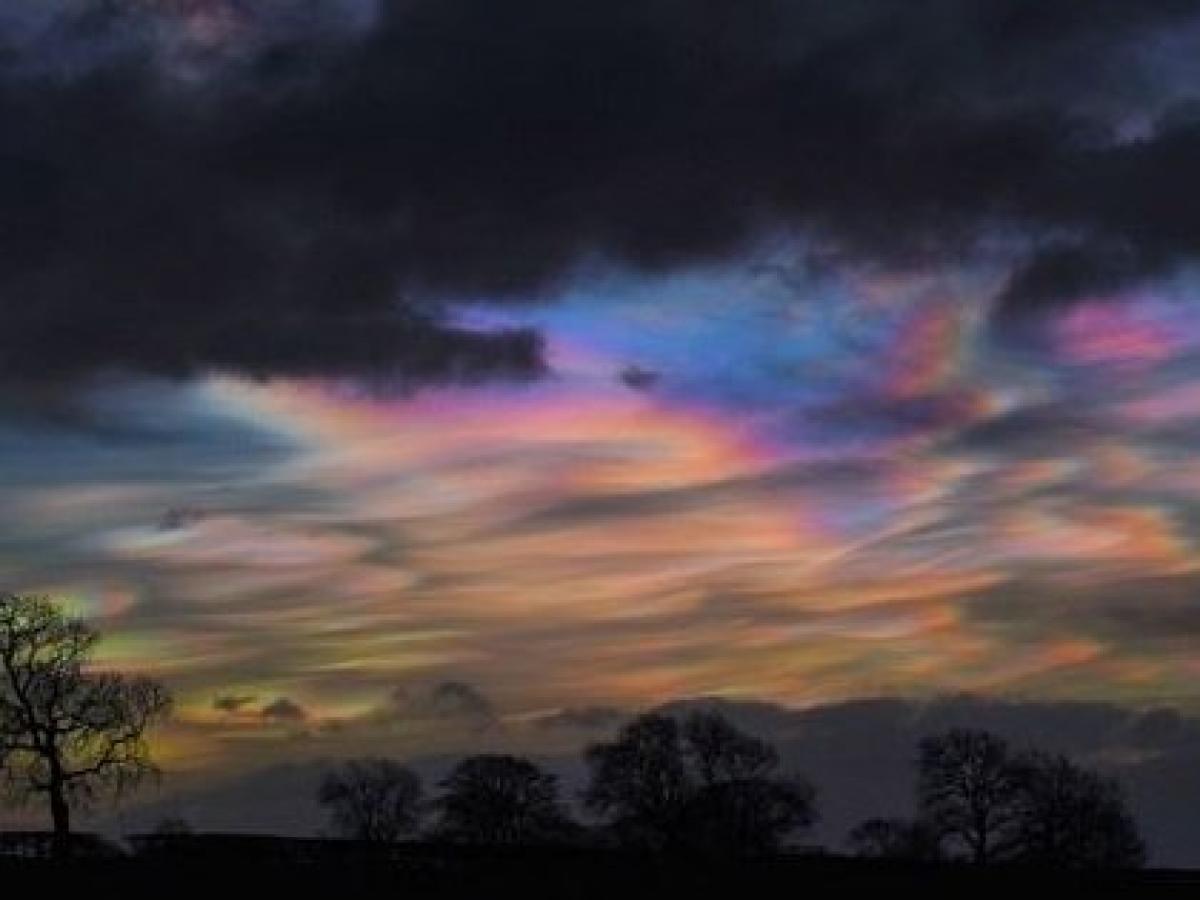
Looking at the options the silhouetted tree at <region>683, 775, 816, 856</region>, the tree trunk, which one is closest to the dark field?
the tree trunk

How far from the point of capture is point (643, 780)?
126 metres

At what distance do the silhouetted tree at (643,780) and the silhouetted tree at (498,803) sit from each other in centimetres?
359

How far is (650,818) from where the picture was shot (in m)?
121

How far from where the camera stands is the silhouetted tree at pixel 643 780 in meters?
121

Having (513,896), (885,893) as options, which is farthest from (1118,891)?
(513,896)

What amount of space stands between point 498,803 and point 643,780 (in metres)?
10.9

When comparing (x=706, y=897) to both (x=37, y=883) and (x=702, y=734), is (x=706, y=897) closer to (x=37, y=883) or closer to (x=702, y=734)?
(x=37, y=883)

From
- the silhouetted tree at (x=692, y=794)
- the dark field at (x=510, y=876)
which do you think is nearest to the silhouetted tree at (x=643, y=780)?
the silhouetted tree at (x=692, y=794)

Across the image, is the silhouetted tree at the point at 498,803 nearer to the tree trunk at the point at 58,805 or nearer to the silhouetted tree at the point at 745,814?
the silhouetted tree at the point at 745,814

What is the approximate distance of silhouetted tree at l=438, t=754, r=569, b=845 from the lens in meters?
127

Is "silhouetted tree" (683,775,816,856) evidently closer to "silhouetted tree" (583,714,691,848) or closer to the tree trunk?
"silhouetted tree" (583,714,691,848)

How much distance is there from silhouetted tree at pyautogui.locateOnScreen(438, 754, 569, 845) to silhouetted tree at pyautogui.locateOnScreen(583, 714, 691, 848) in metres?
3.59

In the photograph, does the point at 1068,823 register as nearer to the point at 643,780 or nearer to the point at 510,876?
the point at 643,780

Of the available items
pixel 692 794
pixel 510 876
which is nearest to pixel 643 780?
pixel 692 794
